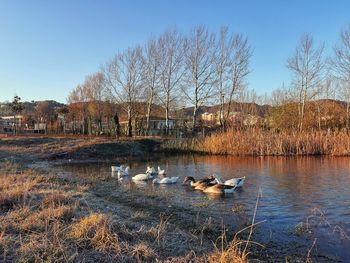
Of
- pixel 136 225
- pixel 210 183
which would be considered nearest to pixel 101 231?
pixel 136 225

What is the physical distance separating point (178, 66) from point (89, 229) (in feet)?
126

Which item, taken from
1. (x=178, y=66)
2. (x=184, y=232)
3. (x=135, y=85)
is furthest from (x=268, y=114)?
(x=184, y=232)

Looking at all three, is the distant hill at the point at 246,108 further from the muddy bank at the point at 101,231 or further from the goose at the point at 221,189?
the muddy bank at the point at 101,231

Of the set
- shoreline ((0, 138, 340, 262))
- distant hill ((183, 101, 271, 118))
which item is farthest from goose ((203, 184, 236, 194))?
distant hill ((183, 101, 271, 118))

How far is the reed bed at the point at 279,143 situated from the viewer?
1029 inches

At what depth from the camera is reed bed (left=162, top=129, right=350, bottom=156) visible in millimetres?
26125

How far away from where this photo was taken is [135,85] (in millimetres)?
45188

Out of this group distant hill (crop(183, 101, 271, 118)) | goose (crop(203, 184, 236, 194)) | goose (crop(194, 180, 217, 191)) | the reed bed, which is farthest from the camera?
distant hill (crop(183, 101, 271, 118))

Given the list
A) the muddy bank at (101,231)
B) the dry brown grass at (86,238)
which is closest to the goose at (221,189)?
the muddy bank at (101,231)

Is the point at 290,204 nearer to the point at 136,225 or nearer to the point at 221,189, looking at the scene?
the point at 221,189

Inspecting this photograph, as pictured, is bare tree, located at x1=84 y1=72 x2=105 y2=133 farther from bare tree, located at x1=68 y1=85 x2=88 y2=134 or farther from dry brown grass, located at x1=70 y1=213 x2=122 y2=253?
dry brown grass, located at x1=70 y1=213 x2=122 y2=253

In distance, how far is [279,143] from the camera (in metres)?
26.7

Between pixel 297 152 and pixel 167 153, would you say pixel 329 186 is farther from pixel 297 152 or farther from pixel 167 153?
pixel 167 153

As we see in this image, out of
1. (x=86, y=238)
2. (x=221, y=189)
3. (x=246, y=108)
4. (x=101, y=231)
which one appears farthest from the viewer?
(x=246, y=108)
